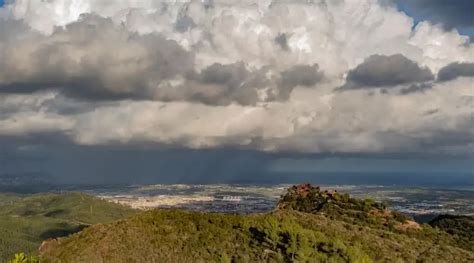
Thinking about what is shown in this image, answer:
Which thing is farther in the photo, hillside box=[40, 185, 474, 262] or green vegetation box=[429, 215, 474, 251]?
green vegetation box=[429, 215, 474, 251]

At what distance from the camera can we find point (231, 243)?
8681cm

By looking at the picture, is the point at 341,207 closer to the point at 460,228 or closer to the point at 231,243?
the point at 460,228

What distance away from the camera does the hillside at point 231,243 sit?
82.1 meters

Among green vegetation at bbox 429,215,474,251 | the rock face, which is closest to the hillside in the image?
the rock face

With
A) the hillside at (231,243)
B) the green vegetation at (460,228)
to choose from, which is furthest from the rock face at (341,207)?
the hillside at (231,243)

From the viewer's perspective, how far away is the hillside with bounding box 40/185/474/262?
82062 millimetres

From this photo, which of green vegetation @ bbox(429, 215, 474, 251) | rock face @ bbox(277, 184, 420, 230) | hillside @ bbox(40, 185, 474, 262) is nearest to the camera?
hillside @ bbox(40, 185, 474, 262)

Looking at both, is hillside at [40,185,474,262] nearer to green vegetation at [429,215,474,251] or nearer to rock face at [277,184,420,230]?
rock face at [277,184,420,230]

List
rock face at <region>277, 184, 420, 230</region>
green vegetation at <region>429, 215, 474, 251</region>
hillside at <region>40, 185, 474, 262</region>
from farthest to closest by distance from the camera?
rock face at <region>277, 184, 420, 230</region>, green vegetation at <region>429, 215, 474, 251</region>, hillside at <region>40, 185, 474, 262</region>

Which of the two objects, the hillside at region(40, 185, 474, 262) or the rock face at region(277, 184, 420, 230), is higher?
the rock face at region(277, 184, 420, 230)

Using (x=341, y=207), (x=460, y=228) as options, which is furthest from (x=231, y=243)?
(x=460, y=228)

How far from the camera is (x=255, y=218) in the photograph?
99750 millimetres

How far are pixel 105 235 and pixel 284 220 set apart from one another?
30.9 metres

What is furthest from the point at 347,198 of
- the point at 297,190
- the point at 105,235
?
the point at 105,235
